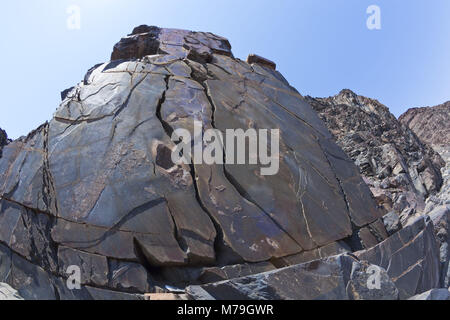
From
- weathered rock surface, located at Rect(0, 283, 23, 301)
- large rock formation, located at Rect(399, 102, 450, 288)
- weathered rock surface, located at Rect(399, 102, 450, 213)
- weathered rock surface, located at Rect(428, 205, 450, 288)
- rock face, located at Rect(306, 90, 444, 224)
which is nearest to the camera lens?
weathered rock surface, located at Rect(0, 283, 23, 301)

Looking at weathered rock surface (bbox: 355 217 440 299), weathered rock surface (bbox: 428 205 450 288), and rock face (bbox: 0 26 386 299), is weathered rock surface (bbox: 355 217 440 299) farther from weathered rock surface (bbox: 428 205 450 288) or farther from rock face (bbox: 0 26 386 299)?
rock face (bbox: 0 26 386 299)

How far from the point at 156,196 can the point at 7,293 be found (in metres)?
1.67

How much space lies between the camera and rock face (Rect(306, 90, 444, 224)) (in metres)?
6.21

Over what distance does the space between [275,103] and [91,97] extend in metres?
2.71

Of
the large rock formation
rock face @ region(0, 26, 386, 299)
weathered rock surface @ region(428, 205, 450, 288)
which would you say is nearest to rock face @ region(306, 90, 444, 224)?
the large rock formation

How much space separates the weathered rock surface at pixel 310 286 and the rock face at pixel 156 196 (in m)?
0.65

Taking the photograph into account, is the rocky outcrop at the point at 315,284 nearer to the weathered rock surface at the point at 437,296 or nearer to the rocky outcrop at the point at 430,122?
the weathered rock surface at the point at 437,296

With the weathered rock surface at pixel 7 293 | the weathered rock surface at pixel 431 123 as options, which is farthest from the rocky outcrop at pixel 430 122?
the weathered rock surface at pixel 7 293

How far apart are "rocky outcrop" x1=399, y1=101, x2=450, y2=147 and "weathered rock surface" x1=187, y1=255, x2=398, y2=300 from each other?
18.5 m

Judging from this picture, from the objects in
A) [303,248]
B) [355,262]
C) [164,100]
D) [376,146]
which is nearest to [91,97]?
[164,100]

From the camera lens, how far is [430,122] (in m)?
22.5

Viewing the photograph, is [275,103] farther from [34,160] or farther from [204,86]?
[34,160]

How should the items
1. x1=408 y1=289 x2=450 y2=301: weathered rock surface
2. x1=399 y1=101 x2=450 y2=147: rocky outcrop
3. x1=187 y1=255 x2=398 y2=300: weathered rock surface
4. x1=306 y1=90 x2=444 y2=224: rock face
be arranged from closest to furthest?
1. x1=408 y1=289 x2=450 y2=301: weathered rock surface
2. x1=187 y1=255 x2=398 y2=300: weathered rock surface
3. x1=306 y1=90 x2=444 y2=224: rock face
4. x1=399 y1=101 x2=450 y2=147: rocky outcrop
